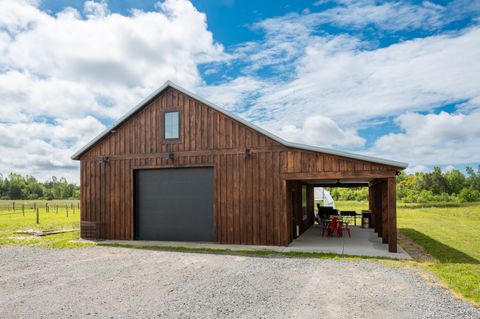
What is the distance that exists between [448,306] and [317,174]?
19.4 feet

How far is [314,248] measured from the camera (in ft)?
36.7

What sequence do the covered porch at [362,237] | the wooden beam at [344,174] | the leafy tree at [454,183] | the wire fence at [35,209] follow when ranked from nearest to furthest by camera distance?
the covered porch at [362,237] < the wooden beam at [344,174] < the wire fence at [35,209] < the leafy tree at [454,183]

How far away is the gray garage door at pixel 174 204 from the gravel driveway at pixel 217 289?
2874 millimetres

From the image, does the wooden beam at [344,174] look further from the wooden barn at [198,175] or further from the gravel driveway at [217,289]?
the gravel driveway at [217,289]

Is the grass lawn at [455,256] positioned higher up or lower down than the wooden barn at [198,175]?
lower down

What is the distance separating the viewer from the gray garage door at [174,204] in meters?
12.7

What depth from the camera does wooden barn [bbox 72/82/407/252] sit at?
37.7 ft

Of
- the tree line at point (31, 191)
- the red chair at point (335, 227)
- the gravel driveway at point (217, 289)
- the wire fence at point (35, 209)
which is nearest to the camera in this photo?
the gravel driveway at point (217, 289)

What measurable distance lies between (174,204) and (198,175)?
54.9 inches

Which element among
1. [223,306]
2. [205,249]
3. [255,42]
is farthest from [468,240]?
[223,306]

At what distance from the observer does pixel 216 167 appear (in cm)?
1242

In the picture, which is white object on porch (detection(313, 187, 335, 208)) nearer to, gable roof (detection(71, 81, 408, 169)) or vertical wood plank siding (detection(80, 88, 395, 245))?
vertical wood plank siding (detection(80, 88, 395, 245))

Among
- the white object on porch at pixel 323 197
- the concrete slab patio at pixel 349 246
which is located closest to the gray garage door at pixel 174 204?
the concrete slab patio at pixel 349 246

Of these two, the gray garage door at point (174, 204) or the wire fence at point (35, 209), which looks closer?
the gray garage door at point (174, 204)
